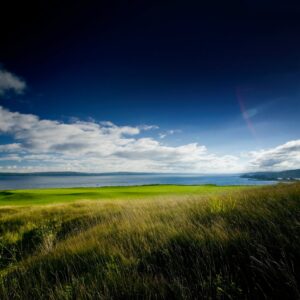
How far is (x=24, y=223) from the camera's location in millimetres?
9641

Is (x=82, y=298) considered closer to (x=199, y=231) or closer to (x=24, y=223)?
(x=199, y=231)

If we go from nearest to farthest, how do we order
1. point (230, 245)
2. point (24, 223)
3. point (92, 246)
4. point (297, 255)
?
point (297, 255), point (230, 245), point (92, 246), point (24, 223)

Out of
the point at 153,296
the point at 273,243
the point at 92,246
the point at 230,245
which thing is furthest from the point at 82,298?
the point at 273,243

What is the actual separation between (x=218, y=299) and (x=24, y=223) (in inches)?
408

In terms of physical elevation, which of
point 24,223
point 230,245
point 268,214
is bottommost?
point 24,223

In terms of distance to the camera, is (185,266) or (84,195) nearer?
(185,266)

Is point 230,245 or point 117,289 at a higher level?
point 230,245

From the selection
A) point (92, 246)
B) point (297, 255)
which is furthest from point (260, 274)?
point (92, 246)

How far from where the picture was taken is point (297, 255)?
2.32m

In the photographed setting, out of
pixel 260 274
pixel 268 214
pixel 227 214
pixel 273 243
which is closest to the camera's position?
pixel 260 274

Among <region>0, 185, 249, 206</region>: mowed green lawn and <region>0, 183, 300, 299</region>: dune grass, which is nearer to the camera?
<region>0, 183, 300, 299</region>: dune grass

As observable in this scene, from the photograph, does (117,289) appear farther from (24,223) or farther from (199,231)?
(24,223)

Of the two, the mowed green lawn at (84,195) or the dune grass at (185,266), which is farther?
the mowed green lawn at (84,195)

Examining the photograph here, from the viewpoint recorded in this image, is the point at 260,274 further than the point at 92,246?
No
